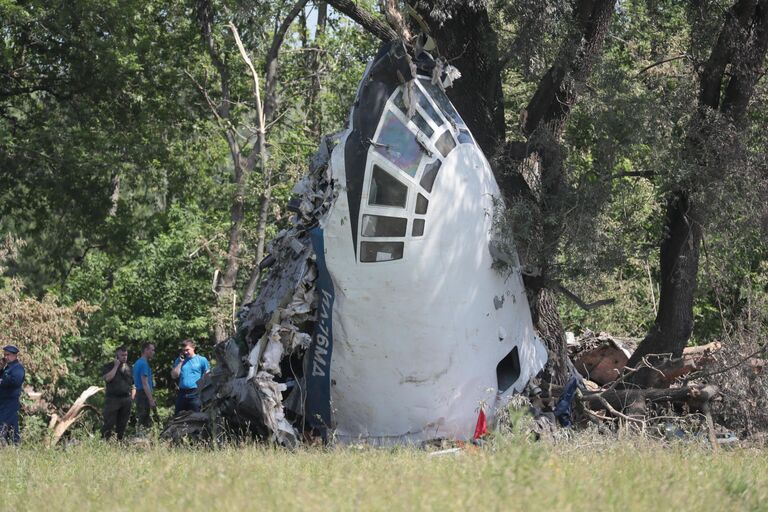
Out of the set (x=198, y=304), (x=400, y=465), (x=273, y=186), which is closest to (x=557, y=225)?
(x=400, y=465)

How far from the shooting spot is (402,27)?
14.6 meters

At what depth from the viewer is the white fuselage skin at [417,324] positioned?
12.7m

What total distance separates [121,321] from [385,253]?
1633cm

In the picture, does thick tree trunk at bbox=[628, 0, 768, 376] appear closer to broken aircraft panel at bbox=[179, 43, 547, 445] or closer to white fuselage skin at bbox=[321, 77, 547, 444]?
broken aircraft panel at bbox=[179, 43, 547, 445]

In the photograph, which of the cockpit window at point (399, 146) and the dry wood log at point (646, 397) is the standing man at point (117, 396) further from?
the dry wood log at point (646, 397)

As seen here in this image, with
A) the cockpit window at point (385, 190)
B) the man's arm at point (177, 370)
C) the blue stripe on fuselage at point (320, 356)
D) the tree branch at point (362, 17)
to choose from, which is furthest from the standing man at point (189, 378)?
the tree branch at point (362, 17)

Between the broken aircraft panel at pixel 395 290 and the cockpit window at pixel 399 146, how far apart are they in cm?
1

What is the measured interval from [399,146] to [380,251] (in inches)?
51.4

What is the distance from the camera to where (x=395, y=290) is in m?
12.7

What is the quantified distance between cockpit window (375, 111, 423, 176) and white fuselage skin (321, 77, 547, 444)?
0.12m

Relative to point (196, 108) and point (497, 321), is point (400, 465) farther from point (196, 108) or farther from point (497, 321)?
point (196, 108)

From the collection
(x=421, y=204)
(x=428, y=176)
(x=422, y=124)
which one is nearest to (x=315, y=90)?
(x=422, y=124)

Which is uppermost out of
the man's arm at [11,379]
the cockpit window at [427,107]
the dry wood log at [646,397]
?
the cockpit window at [427,107]

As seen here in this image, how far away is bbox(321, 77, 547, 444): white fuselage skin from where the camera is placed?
41.7ft
